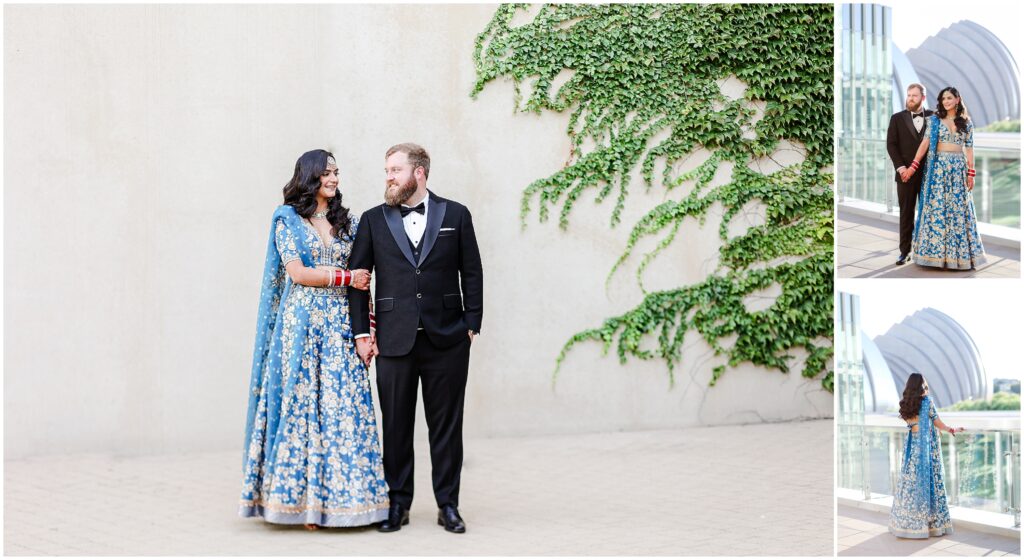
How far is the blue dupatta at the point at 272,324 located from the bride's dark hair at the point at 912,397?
2.65 meters

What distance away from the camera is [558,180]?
7199 mm

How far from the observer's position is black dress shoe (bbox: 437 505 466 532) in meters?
4.73

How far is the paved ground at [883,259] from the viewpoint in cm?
302

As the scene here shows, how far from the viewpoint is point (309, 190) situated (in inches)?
190

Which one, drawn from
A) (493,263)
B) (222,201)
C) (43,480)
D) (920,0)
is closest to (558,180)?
(493,263)

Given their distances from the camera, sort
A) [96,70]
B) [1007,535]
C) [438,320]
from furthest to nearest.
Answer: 1. [96,70]
2. [438,320]
3. [1007,535]

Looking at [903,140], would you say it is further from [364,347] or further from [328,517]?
[328,517]

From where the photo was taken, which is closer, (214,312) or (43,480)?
(43,480)

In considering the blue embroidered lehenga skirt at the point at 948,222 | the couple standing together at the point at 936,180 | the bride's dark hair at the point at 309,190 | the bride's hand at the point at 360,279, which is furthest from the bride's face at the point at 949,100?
the bride's dark hair at the point at 309,190

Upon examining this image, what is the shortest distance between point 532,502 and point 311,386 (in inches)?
50.4

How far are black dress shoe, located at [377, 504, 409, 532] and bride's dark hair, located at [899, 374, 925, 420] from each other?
2428 mm

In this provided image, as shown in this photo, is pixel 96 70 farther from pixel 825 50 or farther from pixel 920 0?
pixel 920 0

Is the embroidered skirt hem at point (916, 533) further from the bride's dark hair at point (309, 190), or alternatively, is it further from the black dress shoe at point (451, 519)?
the bride's dark hair at point (309, 190)

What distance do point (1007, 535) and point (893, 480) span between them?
0.30 m
